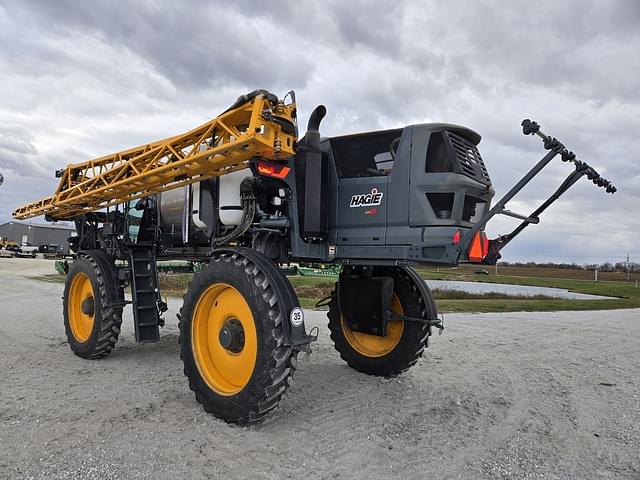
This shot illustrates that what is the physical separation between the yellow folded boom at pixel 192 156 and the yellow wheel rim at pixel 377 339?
2.72m

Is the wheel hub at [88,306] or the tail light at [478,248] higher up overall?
the tail light at [478,248]

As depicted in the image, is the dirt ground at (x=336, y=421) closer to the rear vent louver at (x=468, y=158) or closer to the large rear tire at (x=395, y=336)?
the large rear tire at (x=395, y=336)

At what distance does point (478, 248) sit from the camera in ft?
15.2

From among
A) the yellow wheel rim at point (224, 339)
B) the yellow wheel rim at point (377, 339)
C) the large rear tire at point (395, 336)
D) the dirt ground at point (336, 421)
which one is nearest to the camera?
the dirt ground at point (336, 421)

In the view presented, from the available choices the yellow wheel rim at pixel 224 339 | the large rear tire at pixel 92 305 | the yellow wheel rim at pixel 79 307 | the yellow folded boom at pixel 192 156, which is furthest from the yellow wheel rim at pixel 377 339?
the yellow wheel rim at pixel 79 307

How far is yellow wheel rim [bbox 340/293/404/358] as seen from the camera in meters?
6.25

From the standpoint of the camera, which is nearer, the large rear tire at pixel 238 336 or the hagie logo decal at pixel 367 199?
the large rear tire at pixel 238 336

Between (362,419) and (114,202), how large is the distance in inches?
187

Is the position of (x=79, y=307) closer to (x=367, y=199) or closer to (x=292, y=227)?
(x=292, y=227)

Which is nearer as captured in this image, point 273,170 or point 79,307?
point 273,170

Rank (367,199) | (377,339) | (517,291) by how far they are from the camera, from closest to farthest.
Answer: (367,199) < (377,339) < (517,291)

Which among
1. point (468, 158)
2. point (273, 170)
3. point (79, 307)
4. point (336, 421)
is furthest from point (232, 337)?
point (79, 307)

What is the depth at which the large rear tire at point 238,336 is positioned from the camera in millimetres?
4215

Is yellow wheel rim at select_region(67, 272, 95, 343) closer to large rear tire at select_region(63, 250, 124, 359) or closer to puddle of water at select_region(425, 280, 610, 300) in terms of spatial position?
large rear tire at select_region(63, 250, 124, 359)
